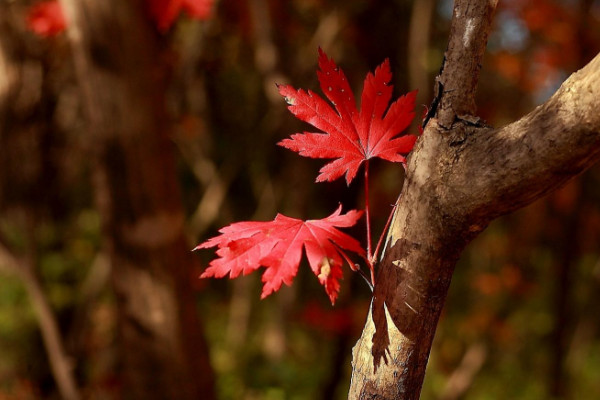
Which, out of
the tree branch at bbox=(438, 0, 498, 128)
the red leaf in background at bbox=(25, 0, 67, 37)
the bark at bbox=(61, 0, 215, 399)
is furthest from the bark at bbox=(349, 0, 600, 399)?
the red leaf in background at bbox=(25, 0, 67, 37)

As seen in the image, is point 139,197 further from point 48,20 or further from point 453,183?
point 453,183

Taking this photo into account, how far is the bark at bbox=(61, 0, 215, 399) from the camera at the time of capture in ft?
6.21

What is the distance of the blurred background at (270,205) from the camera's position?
3.38m

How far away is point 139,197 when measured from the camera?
1951 millimetres

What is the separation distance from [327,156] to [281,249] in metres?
0.15

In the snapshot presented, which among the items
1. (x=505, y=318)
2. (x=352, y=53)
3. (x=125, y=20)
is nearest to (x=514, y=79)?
(x=352, y=53)

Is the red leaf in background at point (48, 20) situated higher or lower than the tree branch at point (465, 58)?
higher

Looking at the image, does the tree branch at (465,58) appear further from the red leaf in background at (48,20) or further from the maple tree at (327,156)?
the red leaf in background at (48,20)

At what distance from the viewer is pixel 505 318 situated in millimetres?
5379

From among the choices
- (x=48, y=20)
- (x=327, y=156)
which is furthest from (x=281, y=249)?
(x=48, y=20)

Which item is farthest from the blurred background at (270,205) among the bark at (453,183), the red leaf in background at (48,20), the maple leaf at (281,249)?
the bark at (453,183)

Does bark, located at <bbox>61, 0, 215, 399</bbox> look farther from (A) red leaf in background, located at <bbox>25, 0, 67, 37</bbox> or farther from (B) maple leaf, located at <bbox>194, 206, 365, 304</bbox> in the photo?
(B) maple leaf, located at <bbox>194, 206, 365, 304</bbox>

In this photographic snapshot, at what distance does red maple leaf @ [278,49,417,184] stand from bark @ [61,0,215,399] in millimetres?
1278

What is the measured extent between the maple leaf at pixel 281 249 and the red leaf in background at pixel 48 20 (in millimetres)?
1930
